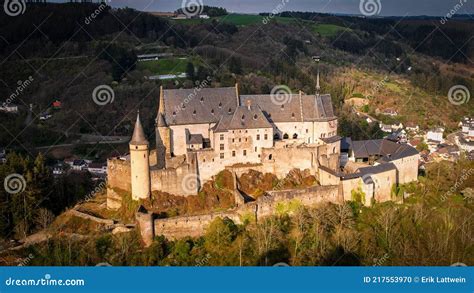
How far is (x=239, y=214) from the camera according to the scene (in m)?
36.7

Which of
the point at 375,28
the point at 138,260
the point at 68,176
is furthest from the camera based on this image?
the point at 375,28

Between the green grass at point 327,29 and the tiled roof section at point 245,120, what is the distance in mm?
89921

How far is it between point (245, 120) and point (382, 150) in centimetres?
1222

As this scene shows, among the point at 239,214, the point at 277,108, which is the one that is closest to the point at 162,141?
the point at 239,214

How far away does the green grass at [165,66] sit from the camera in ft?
289

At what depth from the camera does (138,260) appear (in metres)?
34.0

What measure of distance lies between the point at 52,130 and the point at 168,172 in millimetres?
43031

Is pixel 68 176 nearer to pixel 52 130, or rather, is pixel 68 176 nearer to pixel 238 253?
pixel 238 253

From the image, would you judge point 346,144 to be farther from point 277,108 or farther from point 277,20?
point 277,20

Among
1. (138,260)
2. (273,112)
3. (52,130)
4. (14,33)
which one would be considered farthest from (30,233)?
(14,33)

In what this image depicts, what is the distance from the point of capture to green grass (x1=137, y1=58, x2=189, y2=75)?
88062mm

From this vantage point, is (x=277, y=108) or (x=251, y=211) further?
(x=277, y=108)

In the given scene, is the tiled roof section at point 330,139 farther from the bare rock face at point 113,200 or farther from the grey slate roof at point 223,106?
the bare rock face at point 113,200

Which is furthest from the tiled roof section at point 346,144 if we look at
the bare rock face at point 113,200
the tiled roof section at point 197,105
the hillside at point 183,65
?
the hillside at point 183,65
